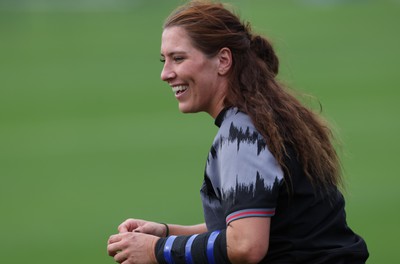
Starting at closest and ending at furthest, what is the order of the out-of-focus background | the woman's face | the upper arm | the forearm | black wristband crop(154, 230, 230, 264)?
the upper arm, black wristband crop(154, 230, 230, 264), the woman's face, the forearm, the out-of-focus background

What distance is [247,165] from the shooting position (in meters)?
3.21

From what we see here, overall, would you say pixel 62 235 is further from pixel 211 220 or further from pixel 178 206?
pixel 211 220

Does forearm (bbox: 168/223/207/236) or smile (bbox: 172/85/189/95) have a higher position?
smile (bbox: 172/85/189/95)

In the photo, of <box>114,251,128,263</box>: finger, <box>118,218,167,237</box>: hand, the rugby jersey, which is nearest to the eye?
the rugby jersey

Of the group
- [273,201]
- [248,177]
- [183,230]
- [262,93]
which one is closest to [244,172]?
[248,177]

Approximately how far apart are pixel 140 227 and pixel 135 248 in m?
0.34

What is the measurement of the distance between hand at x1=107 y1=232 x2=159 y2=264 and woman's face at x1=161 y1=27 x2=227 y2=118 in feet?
1.91

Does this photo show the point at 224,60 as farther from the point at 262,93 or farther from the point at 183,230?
the point at 183,230

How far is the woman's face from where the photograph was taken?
3.57 m

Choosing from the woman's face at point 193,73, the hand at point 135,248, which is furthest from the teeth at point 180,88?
the hand at point 135,248

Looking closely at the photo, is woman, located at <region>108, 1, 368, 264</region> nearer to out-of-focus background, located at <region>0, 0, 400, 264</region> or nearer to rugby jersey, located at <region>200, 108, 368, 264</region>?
rugby jersey, located at <region>200, 108, 368, 264</region>

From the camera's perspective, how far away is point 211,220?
347 centimetres

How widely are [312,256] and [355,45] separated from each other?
1274 cm

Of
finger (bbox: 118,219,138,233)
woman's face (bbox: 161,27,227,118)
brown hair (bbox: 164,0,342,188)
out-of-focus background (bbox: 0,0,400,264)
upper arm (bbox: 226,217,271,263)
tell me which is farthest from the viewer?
out-of-focus background (bbox: 0,0,400,264)
